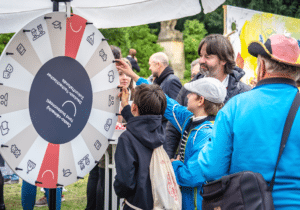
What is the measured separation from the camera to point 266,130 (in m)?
1.55

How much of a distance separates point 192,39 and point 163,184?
739 inches

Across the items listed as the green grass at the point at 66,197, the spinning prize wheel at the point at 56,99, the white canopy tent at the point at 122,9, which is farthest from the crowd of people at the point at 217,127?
the green grass at the point at 66,197

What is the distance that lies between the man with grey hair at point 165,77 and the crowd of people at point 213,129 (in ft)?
2.07

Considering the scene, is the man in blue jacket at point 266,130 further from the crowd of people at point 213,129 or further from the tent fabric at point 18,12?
the tent fabric at point 18,12

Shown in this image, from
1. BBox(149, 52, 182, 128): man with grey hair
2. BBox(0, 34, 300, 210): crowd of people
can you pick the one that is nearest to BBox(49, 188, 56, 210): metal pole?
BBox(0, 34, 300, 210): crowd of people

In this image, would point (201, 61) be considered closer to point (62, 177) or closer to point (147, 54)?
point (62, 177)

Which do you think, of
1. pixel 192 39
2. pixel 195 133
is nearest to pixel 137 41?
pixel 192 39

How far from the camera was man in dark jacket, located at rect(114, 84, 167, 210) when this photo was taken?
226 cm

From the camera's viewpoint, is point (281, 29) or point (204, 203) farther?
point (281, 29)

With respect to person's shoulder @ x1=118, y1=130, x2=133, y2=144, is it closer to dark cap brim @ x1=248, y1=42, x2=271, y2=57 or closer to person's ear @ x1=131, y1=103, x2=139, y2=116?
person's ear @ x1=131, y1=103, x2=139, y2=116

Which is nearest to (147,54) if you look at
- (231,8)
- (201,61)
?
(231,8)

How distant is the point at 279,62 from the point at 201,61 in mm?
1274

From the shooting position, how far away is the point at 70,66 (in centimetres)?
217

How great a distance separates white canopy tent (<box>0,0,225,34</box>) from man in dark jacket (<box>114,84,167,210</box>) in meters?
0.94
